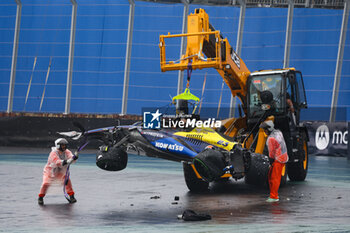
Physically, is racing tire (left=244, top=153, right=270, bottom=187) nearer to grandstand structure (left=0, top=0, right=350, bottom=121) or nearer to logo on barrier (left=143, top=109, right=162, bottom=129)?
logo on barrier (left=143, top=109, right=162, bottom=129)

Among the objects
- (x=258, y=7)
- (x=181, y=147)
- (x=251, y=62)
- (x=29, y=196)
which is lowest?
(x=29, y=196)

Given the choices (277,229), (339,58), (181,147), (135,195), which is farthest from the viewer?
(339,58)

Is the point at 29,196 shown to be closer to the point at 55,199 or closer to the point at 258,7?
the point at 55,199

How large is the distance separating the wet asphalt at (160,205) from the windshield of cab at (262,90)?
6.53 ft

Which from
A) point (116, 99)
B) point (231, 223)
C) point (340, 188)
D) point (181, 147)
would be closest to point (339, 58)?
point (116, 99)

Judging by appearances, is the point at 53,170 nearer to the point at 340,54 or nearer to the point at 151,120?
the point at 151,120

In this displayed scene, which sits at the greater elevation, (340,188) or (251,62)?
(251,62)

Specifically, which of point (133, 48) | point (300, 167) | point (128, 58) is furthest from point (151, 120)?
point (133, 48)

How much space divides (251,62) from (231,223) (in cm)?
2276

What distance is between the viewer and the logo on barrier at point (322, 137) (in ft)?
102

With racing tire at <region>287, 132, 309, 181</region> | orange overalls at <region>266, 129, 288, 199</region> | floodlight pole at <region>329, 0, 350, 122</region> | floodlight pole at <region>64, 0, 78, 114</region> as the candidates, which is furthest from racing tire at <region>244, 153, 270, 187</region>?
floodlight pole at <region>64, 0, 78, 114</region>

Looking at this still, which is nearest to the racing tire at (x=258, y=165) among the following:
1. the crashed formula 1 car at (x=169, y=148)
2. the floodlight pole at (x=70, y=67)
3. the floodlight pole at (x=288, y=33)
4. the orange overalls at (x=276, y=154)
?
the crashed formula 1 car at (x=169, y=148)

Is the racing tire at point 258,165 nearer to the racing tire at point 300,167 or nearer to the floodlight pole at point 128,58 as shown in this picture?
the racing tire at point 300,167

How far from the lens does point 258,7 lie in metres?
32.9
